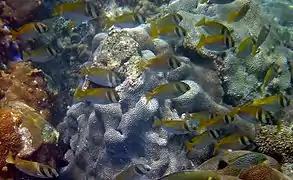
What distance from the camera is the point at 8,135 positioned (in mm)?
5660

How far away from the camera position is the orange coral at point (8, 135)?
219 inches

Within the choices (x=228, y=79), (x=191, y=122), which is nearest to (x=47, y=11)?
(x=228, y=79)

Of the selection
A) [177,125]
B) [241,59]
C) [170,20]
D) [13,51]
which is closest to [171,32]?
[170,20]

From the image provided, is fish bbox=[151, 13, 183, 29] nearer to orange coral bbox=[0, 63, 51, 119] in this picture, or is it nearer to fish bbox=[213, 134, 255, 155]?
fish bbox=[213, 134, 255, 155]

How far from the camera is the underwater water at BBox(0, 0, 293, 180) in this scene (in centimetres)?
461

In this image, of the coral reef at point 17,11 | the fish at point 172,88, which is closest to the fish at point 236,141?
the fish at point 172,88

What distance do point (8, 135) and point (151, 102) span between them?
2386 millimetres

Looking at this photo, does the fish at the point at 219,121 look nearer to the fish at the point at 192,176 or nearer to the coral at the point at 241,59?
the coral at the point at 241,59

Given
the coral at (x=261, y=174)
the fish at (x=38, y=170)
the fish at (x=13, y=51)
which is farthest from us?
the fish at (x=13, y=51)

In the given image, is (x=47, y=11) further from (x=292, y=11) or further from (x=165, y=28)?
(x=292, y=11)

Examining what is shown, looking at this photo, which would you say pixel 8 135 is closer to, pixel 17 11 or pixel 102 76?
pixel 102 76

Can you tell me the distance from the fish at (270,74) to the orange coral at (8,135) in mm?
4126

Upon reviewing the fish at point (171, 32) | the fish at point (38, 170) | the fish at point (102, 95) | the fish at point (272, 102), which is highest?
the fish at point (171, 32)

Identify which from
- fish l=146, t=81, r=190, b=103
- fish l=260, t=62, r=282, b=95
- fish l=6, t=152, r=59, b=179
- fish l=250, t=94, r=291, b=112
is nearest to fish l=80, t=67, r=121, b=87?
fish l=146, t=81, r=190, b=103
